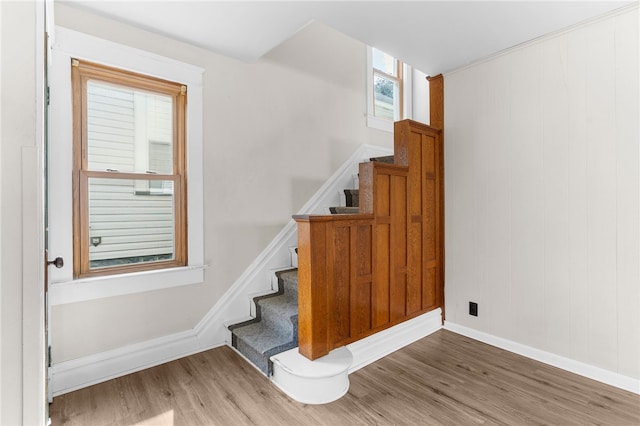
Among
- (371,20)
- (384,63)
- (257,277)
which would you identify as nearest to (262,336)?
(257,277)

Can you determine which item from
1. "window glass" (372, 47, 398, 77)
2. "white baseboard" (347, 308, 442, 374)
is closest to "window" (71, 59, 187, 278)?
"white baseboard" (347, 308, 442, 374)

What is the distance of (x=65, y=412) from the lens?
5.94 ft

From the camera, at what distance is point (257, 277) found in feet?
9.43

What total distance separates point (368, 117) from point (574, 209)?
7.98 feet

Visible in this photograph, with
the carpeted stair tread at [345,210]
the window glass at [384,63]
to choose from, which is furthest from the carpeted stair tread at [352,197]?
the window glass at [384,63]

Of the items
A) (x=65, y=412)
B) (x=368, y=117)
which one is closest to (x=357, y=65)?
(x=368, y=117)

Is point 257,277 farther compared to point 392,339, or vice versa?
point 257,277

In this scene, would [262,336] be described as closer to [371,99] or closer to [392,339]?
[392,339]

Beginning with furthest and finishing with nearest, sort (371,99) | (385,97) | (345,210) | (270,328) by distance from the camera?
(385,97) < (371,99) < (345,210) < (270,328)

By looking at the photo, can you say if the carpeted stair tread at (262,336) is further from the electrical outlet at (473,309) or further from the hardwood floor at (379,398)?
the electrical outlet at (473,309)

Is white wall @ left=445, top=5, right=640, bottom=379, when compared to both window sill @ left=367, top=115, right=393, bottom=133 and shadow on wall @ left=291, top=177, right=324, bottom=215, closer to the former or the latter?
window sill @ left=367, top=115, right=393, bottom=133

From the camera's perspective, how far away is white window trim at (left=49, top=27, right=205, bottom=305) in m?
1.98

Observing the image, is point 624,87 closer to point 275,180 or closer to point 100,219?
point 275,180

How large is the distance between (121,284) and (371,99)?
3.37 meters
